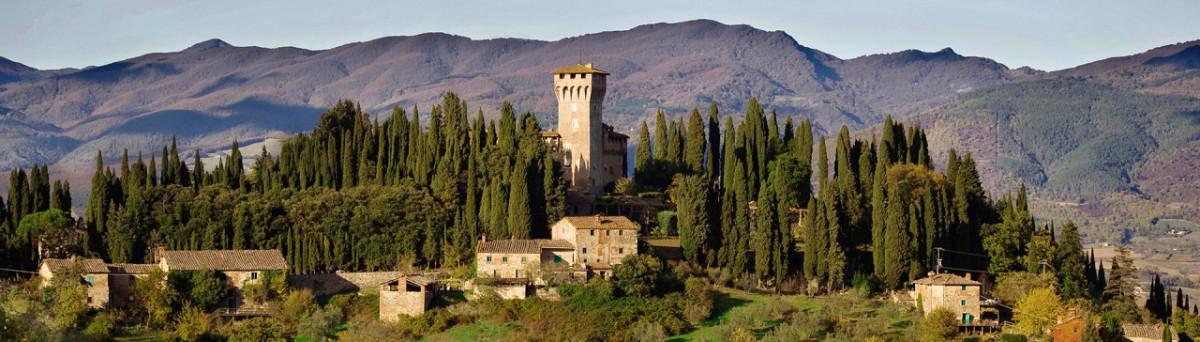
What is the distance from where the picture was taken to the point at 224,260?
2763 inches

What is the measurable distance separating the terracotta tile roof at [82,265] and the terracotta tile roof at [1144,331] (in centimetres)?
4035

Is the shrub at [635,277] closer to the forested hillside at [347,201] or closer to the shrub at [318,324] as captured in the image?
the forested hillside at [347,201]

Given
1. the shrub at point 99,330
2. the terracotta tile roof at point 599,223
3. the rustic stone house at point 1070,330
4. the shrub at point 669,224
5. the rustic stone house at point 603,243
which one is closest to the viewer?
the shrub at point 99,330

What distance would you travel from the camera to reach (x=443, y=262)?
74.4 m

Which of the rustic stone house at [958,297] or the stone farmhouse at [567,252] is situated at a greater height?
the stone farmhouse at [567,252]

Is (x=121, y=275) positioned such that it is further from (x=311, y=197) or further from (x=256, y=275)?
(x=311, y=197)

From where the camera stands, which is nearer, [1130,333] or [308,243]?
[1130,333]

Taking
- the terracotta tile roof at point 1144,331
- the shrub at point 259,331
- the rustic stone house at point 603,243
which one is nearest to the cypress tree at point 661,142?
the rustic stone house at point 603,243

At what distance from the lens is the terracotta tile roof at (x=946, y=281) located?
68062 mm

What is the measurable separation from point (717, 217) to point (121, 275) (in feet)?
83.1

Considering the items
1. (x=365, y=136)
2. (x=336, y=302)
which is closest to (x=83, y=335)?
(x=336, y=302)

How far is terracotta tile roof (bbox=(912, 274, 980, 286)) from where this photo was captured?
68.1 metres

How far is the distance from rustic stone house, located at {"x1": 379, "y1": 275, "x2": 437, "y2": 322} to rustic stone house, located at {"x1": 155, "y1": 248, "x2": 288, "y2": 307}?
4.73m

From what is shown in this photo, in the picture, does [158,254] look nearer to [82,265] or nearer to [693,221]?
[82,265]
